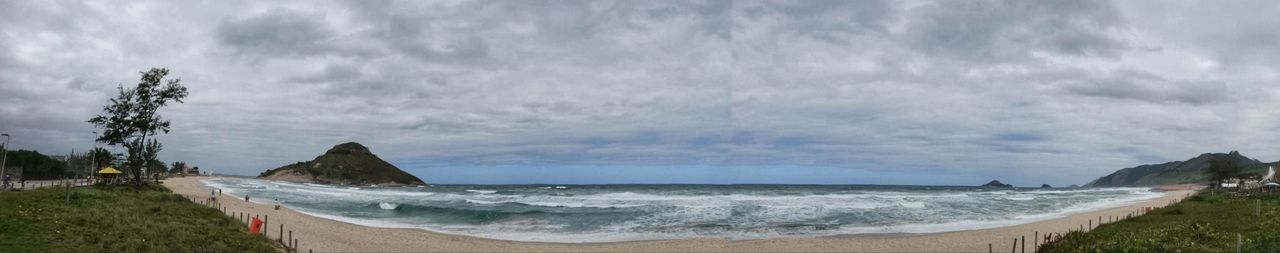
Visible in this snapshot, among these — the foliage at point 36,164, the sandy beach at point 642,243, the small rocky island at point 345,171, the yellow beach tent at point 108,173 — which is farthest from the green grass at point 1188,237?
the small rocky island at point 345,171

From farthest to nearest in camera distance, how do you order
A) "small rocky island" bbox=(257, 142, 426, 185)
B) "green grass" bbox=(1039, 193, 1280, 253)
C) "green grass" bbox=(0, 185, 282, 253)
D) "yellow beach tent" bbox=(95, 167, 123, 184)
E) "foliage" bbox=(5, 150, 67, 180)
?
"small rocky island" bbox=(257, 142, 426, 185) < "foliage" bbox=(5, 150, 67, 180) < "yellow beach tent" bbox=(95, 167, 123, 184) < "green grass" bbox=(0, 185, 282, 253) < "green grass" bbox=(1039, 193, 1280, 253)

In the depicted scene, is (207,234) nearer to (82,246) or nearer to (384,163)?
(82,246)

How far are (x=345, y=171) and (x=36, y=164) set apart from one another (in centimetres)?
4582

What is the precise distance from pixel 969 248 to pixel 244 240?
23.1 m

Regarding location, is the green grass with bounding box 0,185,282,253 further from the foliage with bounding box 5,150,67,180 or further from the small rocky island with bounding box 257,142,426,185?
the small rocky island with bounding box 257,142,426,185

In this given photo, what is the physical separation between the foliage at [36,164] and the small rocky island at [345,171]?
124ft

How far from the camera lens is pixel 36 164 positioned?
2945 inches

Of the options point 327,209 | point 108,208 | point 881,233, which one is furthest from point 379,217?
point 881,233

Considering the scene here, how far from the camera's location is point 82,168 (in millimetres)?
77312

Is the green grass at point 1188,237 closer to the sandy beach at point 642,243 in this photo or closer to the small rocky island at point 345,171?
the sandy beach at point 642,243

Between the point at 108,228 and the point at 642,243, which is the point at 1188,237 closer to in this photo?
the point at 642,243

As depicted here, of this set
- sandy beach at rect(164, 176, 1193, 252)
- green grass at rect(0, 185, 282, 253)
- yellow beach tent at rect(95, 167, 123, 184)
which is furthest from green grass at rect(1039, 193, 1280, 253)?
yellow beach tent at rect(95, 167, 123, 184)

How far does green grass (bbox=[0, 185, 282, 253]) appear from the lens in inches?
727

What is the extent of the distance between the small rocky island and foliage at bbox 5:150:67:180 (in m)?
37.7
